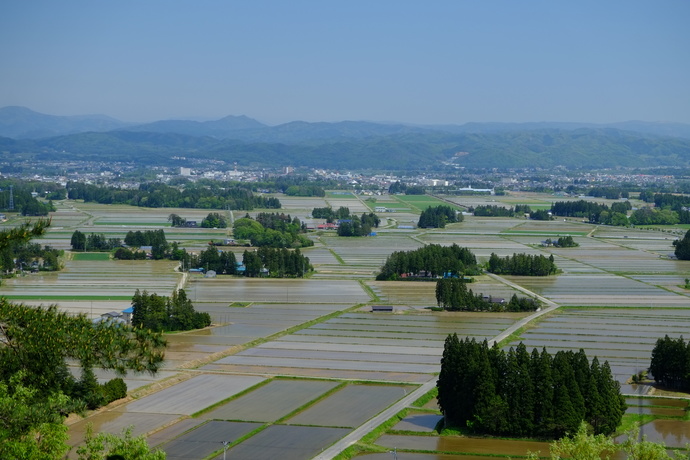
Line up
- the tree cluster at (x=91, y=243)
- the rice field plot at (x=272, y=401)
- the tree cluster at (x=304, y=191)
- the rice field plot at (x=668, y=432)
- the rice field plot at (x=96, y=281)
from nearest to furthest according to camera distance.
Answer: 1. the rice field plot at (x=668, y=432)
2. the rice field plot at (x=272, y=401)
3. the rice field plot at (x=96, y=281)
4. the tree cluster at (x=91, y=243)
5. the tree cluster at (x=304, y=191)

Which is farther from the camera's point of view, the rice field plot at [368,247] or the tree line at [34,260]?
the rice field plot at [368,247]

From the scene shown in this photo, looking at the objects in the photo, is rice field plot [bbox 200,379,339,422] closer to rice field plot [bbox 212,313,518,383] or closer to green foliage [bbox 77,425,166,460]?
rice field plot [bbox 212,313,518,383]

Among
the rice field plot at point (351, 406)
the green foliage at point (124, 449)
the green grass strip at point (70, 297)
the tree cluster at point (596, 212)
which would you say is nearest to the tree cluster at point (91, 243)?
the green grass strip at point (70, 297)

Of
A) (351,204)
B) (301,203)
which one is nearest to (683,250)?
(351,204)

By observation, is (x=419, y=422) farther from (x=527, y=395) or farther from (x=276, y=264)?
(x=276, y=264)

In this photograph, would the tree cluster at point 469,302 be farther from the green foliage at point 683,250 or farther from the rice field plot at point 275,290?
the green foliage at point 683,250

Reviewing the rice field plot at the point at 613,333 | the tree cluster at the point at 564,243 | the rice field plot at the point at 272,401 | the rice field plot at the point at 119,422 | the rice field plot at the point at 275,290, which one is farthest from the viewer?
the tree cluster at the point at 564,243
